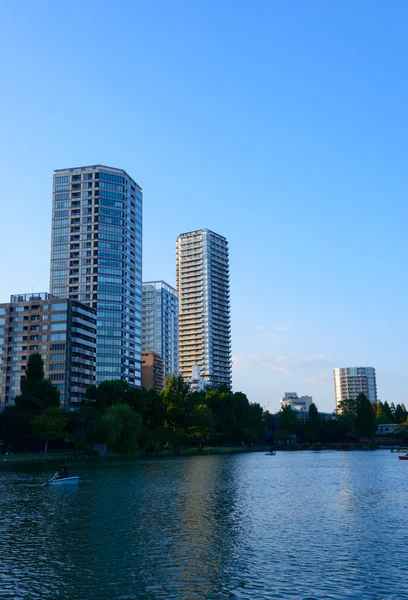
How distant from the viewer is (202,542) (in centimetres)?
4559

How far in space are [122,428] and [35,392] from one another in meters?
31.8

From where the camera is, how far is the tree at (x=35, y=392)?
519ft

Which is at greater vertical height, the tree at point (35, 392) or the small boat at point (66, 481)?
the tree at point (35, 392)

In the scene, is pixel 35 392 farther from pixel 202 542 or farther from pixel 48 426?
pixel 202 542

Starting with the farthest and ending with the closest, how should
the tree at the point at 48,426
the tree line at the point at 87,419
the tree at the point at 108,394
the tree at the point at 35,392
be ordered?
the tree at the point at 108,394 → the tree at the point at 35,392 → the tree line at the point at 87,419 → the tree at the point at 48,426

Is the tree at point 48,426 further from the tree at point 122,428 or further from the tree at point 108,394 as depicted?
the tree at point 108,394

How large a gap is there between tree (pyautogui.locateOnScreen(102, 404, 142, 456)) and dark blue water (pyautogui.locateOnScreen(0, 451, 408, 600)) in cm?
5745

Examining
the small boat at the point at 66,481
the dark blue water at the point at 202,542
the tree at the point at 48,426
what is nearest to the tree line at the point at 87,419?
the tree at the point at 48,426

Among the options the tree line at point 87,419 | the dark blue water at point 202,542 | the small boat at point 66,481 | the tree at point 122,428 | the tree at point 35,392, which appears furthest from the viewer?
the tree at point 35,392

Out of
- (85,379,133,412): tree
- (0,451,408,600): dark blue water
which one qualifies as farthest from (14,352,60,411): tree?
(0,451,408,600): dark blue water

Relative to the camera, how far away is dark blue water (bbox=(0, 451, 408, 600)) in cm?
3306

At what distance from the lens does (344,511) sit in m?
62.1

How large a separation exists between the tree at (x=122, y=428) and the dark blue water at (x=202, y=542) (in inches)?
2262

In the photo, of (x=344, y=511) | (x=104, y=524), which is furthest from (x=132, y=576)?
(x=344, y=511)
